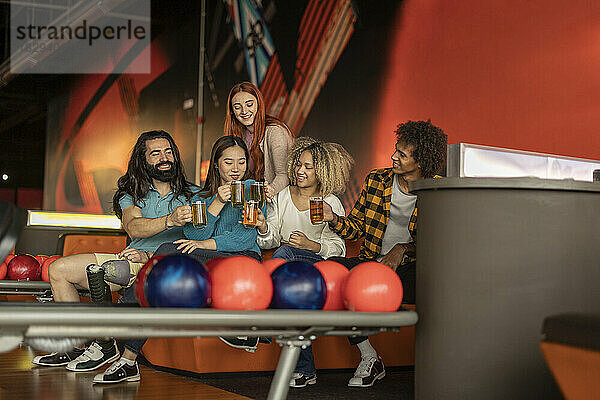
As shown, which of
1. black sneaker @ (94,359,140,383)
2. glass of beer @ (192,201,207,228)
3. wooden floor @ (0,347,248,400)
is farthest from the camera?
black sneaker @ (94,359,140,383)

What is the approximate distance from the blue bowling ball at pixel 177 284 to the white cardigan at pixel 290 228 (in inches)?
62.6

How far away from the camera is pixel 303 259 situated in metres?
3.23

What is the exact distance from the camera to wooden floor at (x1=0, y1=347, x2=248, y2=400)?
265 centimetres

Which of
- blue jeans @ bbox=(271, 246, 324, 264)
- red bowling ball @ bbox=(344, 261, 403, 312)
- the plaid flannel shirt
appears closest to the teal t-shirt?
blue jeans @ bbox=(271, 246, 324, 264)

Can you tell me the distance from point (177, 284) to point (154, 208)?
60.5 inches

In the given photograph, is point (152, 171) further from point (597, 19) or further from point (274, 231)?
point (597, 19)

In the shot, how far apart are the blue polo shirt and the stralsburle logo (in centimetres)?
710

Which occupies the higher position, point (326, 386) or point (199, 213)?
point (199, 213)

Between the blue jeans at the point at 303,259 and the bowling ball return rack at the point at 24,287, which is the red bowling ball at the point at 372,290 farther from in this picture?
the bowling ball return rack at the point at 24,287

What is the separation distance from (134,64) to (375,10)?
487cm

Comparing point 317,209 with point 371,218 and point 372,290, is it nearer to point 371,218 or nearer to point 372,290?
point 371,218

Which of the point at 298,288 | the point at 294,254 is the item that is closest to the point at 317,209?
the point at 294,254

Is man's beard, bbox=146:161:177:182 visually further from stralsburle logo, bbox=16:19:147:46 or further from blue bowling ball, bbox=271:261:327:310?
stralsburle logo, bbox=16:19:147:46

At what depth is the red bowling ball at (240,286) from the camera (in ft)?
6.06
